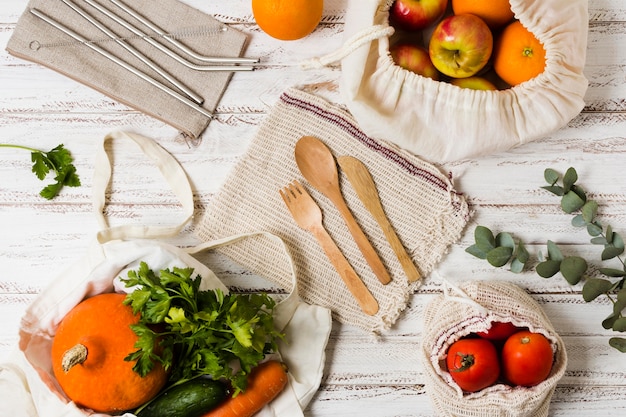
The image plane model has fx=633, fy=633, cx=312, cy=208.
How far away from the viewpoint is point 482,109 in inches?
34.8

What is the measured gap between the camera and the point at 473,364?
87 centimetres

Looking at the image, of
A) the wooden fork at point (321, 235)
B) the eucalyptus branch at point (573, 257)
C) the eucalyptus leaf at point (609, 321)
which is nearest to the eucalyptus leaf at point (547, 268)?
the eucalyptus branch at point (573, 257)

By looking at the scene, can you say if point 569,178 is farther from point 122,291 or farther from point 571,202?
point 122,291

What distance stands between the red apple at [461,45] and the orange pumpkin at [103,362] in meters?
0.55

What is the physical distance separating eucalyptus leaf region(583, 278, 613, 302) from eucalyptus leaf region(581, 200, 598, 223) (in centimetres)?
9

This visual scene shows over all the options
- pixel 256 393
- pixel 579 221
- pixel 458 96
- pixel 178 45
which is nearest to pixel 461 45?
pixel 458 96

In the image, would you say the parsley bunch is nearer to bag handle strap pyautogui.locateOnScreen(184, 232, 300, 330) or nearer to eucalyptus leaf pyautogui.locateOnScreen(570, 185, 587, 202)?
bag handle strap pyautogui.locateOnScreen(184, 232, 300, 330)

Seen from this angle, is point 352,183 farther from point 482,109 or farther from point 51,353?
point 51,353

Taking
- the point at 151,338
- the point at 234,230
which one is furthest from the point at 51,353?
the point at 234,230

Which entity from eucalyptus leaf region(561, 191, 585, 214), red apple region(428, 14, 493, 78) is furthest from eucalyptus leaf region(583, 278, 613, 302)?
red apple region(428, 14, 493, 78)

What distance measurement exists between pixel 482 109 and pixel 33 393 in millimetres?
742

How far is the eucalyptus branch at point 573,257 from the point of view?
3.03ft

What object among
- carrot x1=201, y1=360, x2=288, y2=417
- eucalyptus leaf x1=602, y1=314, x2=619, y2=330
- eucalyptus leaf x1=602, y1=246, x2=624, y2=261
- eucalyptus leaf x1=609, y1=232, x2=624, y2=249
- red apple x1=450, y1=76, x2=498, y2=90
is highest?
red apple x1=450, y1=76, x2=498, y2=90

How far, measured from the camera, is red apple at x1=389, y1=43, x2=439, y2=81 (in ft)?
2.99
